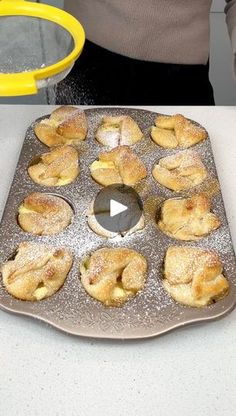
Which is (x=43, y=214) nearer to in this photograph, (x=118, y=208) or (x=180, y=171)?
(x=118, y=208)

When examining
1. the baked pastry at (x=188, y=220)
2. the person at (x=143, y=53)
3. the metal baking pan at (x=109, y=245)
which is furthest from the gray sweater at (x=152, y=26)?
the baked pastry at (x=188, y=220)

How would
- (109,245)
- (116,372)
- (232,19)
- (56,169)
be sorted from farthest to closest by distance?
(232,19), (56,169), (109,245), (116,372)

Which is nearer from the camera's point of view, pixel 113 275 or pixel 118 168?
pixel 113 275

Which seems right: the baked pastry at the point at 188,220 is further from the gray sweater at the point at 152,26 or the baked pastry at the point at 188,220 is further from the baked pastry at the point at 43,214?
the gray sweater at the point at 152,26

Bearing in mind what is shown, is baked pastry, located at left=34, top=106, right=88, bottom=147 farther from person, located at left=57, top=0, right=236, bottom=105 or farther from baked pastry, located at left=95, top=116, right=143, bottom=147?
person, located at left=57, top=0, right=236, bottom=105

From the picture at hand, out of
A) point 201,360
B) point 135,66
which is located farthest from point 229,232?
point 135,66

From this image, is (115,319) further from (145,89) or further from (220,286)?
(145,89)

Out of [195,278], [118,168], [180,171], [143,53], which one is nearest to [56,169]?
[118,168]
